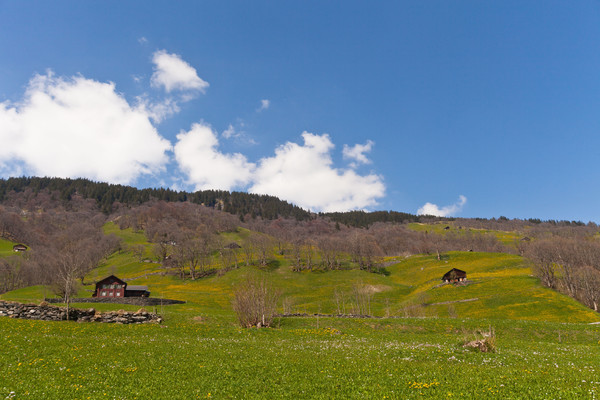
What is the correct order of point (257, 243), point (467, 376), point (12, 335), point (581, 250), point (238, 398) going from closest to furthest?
point (238, 398) < point (467, 376) < point (12, 335) < point (581, 250) < point (257, 243)

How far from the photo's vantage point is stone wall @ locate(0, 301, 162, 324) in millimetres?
35925

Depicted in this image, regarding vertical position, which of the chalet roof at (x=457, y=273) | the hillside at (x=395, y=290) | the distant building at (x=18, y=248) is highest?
the distant building at (x=18, y=248)

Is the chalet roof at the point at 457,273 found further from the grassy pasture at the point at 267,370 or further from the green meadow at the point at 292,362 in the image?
the grassy pasture at the point at 267,370

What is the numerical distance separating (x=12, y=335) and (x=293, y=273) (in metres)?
119

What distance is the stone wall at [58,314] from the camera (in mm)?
35925

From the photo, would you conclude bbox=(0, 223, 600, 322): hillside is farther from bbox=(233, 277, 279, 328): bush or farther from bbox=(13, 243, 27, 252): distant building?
bbox=(13, 243, 27, 252): distant building

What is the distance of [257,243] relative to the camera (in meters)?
160

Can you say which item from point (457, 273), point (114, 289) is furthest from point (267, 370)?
point (457, 273)

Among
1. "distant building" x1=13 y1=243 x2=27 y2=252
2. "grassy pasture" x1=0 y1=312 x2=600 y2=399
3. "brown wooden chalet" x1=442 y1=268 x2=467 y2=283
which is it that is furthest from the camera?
"distant building" x1=13 y1=243 x2=27 y2=252

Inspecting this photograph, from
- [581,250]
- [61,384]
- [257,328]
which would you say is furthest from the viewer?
[581,250]

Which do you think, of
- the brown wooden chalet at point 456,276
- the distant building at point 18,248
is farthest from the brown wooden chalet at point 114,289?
the distant building at point 18,248

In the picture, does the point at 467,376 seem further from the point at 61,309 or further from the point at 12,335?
the point at 61,309

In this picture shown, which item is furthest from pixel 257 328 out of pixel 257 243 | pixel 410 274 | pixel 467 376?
pixel 257 243

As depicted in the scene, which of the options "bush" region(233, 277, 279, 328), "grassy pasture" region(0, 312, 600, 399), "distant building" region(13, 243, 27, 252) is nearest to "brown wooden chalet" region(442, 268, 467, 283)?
"grassy pasture" region(0, 312, 600, 399)
